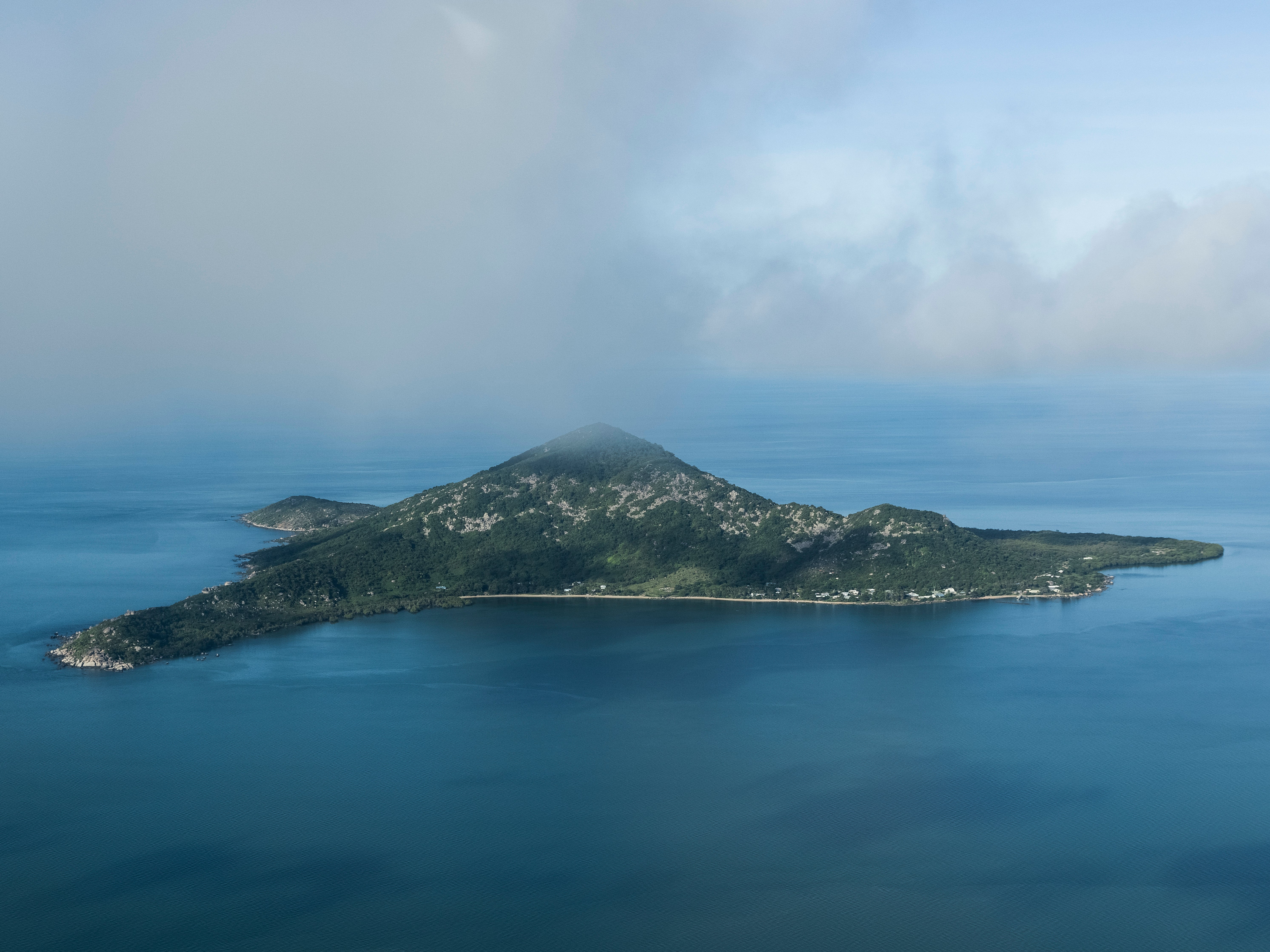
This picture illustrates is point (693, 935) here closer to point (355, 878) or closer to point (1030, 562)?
point (355, 878)

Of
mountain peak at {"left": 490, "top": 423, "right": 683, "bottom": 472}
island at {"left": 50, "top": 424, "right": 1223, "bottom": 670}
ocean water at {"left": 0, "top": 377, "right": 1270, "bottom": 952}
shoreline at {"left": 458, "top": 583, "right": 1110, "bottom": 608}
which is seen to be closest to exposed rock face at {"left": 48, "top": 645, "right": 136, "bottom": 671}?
ocean water at {"left": 0, "top": 377, "right": 1270, "bottom": 952}

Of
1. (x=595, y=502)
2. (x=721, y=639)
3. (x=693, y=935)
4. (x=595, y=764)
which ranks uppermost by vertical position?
(x=595, y=502)

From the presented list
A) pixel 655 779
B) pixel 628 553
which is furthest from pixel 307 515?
pixel 655 779

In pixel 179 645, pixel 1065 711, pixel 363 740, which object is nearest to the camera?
pixel 363 740

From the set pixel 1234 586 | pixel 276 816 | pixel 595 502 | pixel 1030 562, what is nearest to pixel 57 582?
pixel 595 502

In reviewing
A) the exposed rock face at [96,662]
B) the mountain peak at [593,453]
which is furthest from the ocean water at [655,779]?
the mountain peak at [593,453]

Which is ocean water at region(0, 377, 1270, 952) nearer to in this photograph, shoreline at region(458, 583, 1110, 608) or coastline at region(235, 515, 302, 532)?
shoreline at region(458, 583, 1110, 608)

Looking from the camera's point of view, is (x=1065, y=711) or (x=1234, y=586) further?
(x=1234, y=586)
